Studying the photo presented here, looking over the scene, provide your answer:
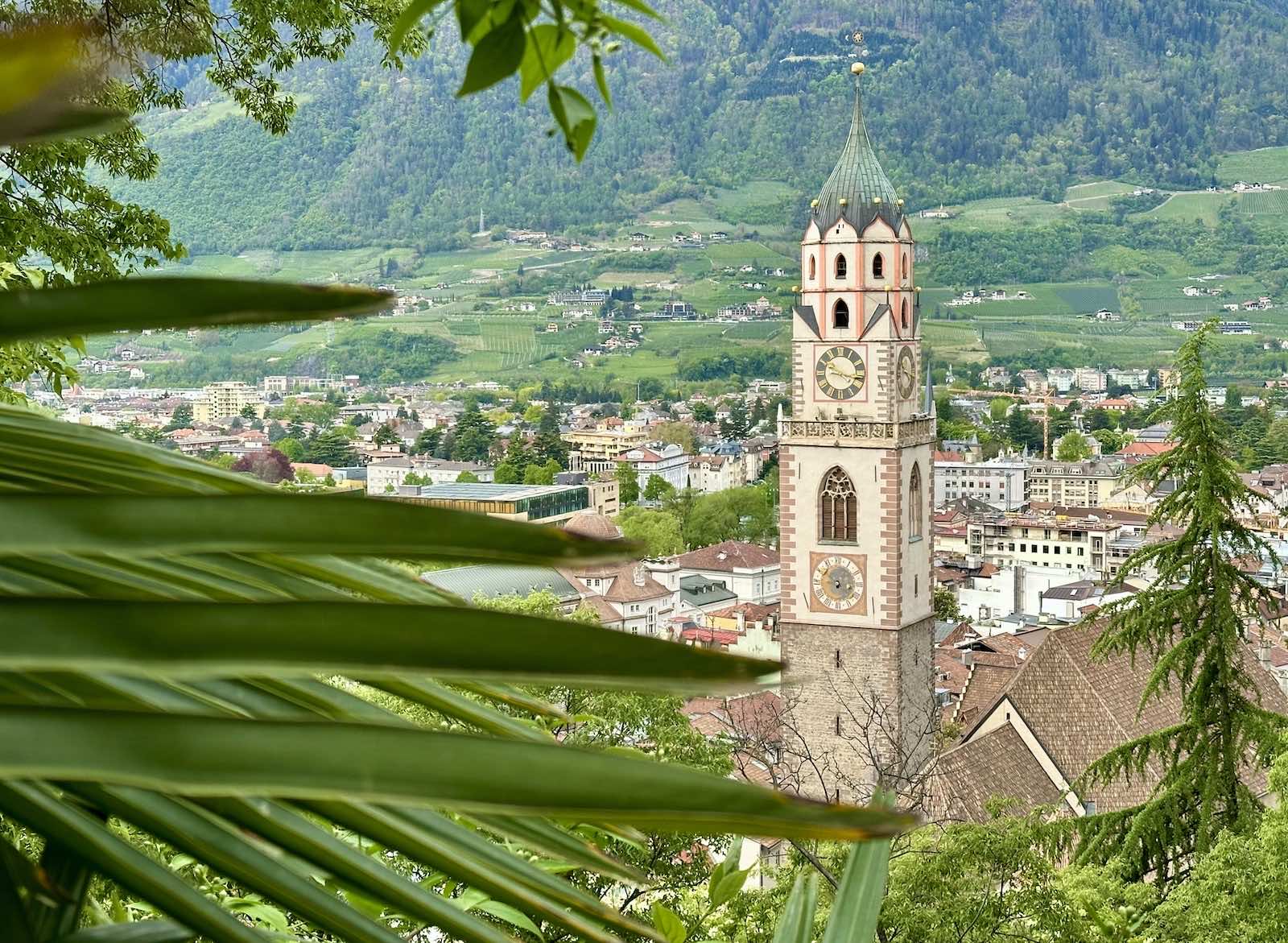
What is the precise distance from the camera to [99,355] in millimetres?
71875

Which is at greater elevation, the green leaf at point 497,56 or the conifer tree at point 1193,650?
the green leaf at point 497,56

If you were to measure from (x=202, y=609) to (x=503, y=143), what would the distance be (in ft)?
267

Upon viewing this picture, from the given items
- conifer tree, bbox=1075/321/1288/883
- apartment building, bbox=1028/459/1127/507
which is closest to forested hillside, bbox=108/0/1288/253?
apartment building, bbox=1028/459/1127/507

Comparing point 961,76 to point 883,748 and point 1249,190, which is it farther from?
point 883,748

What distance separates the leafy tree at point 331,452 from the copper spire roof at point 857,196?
3118 centimetres

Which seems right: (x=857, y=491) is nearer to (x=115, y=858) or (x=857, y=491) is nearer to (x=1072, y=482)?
(x=115, y=858)

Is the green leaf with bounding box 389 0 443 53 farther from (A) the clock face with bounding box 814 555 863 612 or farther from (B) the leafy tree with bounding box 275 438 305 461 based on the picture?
(B) the leafy tree with bounding box 275 438 305 461

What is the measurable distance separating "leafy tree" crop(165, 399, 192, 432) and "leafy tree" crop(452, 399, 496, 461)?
8.08 meters

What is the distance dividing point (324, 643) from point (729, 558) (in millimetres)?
35659

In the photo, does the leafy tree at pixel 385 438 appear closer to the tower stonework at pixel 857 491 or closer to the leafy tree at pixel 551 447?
the leafy tree at pixel 551 447

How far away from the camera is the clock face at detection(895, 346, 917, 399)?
589 inches

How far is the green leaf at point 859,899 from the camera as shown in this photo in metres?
0.51

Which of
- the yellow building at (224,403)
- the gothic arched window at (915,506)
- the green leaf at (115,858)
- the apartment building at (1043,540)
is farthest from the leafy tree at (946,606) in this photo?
the yellow building at (224,403)

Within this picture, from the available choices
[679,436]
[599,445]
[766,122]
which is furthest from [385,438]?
[766,122]
